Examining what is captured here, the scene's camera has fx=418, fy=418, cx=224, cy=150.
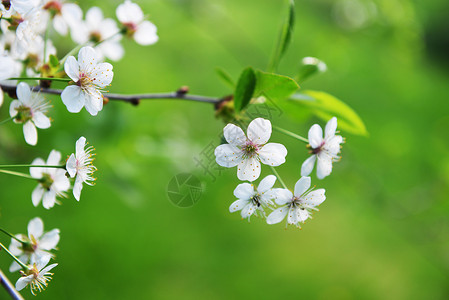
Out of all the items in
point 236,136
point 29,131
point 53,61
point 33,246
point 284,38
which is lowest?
point 33,246

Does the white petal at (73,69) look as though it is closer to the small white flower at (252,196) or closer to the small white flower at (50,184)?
the small white flower at (50,184)

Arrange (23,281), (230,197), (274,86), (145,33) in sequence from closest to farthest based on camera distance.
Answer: (23,281) → (274,86) → (145,33) → (230,197)

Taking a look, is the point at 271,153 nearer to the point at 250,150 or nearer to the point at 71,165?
the point at 250,150

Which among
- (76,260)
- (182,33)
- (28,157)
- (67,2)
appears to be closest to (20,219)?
(76,260)

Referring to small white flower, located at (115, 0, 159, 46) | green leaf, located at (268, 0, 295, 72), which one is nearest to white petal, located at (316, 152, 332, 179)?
green leaf, located at (268, 0, 295, 72)

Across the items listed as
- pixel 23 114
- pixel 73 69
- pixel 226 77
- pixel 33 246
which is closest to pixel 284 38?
pixel 226 77

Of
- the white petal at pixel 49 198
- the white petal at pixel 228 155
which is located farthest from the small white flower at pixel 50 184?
the white petal at pixel 228 155

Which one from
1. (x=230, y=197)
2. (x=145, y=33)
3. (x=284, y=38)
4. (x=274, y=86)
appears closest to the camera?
(x=274, y=86)
